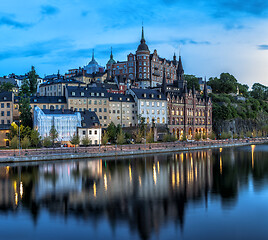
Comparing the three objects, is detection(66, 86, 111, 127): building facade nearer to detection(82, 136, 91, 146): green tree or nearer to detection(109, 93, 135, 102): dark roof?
detection(109, 93, 135, 102): dark roof

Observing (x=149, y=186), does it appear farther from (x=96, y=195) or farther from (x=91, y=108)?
(x=91, y=108)

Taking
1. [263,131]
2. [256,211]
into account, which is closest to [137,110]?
[263,131]

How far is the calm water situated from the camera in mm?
27250

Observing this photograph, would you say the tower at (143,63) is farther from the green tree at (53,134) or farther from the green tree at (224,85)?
the green tree at (53,134)

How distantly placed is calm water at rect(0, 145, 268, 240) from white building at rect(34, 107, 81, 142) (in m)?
30.3

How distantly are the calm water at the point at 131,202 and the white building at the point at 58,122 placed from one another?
3032 centimetres

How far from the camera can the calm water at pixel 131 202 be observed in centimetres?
2725

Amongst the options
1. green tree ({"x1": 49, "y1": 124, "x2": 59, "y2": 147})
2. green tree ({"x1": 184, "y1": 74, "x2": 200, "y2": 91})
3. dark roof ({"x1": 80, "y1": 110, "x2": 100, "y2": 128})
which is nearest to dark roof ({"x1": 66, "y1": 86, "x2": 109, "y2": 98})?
dark roof ({"x1": 80, "y1": 110, "x2": 100, "y2": 128})

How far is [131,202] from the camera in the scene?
118 feet

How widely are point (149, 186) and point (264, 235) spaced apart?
1994cm

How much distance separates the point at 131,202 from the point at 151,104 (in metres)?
84.9

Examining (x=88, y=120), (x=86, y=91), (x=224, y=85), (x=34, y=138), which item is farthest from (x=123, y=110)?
(x=224, y=85)

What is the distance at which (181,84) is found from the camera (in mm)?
150625

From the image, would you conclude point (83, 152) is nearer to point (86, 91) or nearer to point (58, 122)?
point (58, 122)
